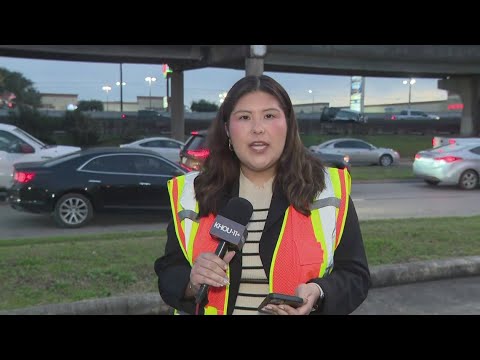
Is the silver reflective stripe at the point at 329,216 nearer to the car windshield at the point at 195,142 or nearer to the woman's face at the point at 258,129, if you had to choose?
the woman's face at the point at 258,129

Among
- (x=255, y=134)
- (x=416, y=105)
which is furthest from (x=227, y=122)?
(x=416, y=105)

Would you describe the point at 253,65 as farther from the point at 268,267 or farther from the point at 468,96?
the point at 268,267

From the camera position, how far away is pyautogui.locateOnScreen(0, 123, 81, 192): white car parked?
41.1ft

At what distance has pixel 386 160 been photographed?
82.0 feet

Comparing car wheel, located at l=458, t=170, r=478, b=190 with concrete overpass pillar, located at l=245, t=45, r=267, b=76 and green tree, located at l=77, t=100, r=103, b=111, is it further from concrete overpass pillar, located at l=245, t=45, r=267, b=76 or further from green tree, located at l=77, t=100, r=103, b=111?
green tree, located at l=77, t=100, r=103, b=111

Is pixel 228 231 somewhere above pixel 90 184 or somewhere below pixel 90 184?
above

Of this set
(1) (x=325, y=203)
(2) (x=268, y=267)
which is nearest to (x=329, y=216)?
(1) (x=325, y=203)

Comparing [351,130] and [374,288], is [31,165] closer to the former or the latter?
[374,288]

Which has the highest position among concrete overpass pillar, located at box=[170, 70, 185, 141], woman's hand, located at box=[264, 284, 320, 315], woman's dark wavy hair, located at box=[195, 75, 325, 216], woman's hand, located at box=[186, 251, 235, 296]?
concrete overpass pillar, located at box=[170, 70, 185, 141]

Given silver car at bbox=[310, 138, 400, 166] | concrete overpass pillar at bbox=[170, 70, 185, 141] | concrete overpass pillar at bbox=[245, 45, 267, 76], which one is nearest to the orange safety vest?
silver car at bbox=[310, 138, 400, 166]

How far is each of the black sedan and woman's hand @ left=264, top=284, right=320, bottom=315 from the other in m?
8.69

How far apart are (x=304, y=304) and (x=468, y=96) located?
45.6 metres

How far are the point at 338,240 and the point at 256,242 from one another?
323mm

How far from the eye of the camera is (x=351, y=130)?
5084 centimetres
